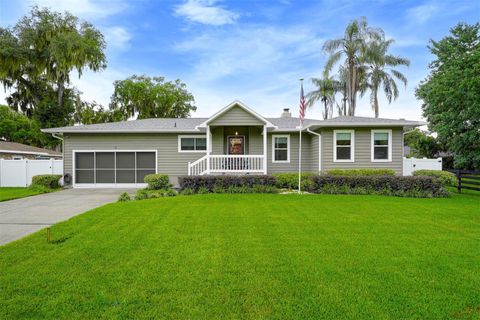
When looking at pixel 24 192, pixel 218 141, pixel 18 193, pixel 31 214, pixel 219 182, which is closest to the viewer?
pixel 31 214

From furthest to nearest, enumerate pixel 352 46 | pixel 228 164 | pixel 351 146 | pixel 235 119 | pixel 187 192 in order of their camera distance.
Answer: pixel 352 46
pixel 351 146
pixel 228 164
pixel 235 119
pixel 187 192

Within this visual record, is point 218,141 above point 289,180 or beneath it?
above

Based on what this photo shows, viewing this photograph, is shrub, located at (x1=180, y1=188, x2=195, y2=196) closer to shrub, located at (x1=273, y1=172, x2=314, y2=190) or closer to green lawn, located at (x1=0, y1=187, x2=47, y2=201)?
shrub, located at (x1=273, y1=172, x2=314, y2=190)

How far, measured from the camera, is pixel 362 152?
14.1m

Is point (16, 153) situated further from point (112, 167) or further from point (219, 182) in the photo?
point (219, 182)

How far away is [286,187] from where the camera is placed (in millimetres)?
13539

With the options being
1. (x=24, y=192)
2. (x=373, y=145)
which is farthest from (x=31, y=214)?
(x=373, y=145)

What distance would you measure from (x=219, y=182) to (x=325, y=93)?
21.4 meters

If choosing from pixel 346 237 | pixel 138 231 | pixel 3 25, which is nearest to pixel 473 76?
pixel 346 237

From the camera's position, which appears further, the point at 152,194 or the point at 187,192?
the point at 187,192

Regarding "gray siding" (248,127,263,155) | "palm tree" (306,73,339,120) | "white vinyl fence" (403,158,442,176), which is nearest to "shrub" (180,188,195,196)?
"gray siding" (248,127,263,155)

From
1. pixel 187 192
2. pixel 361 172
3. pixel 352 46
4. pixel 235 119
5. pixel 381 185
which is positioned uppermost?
pixel 352 46

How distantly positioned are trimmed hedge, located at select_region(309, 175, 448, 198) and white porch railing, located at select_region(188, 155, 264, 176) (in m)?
2.94

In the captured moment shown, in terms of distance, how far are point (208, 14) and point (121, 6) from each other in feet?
13.6
